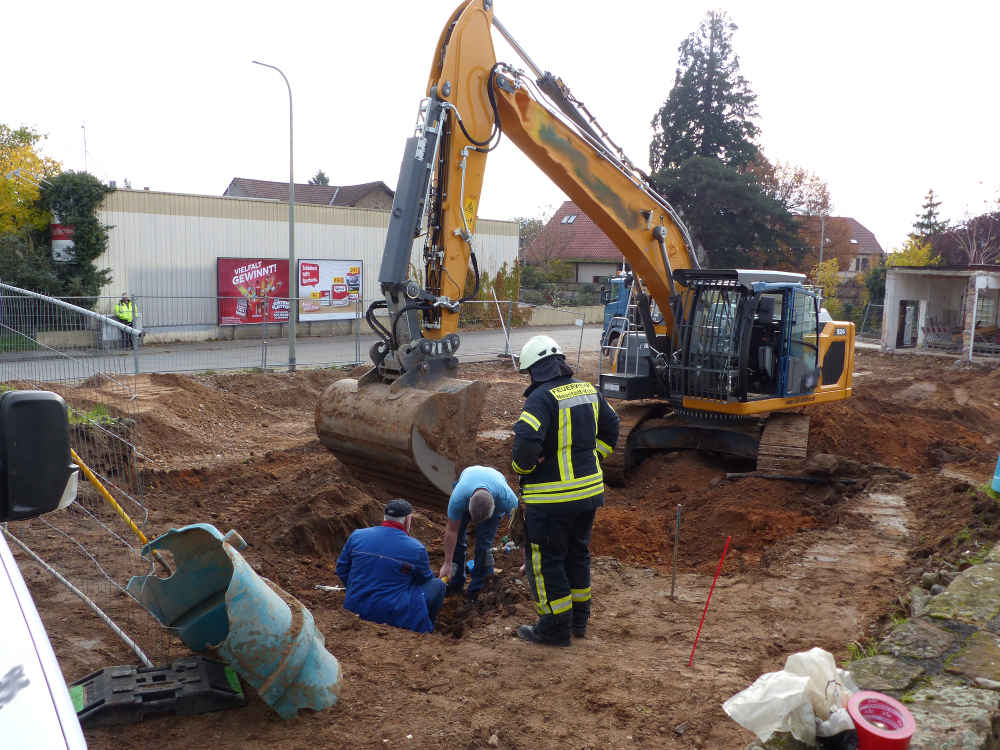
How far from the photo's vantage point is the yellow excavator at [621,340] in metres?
6.76

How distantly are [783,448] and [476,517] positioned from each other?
484 centimetres

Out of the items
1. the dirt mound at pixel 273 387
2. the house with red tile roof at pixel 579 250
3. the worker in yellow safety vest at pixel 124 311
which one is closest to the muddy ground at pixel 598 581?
the dirt mound at pixel 273 387

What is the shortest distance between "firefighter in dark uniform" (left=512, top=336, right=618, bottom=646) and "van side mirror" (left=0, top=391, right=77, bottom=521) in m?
2.86

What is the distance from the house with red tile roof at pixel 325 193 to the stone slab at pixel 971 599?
35.2 metres

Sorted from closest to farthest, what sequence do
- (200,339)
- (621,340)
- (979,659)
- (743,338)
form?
1. (979,659)
2. (743,338)
3. (621,340)
4. (200,339)

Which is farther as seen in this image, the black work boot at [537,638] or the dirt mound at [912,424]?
the dirt mound at [912,424]

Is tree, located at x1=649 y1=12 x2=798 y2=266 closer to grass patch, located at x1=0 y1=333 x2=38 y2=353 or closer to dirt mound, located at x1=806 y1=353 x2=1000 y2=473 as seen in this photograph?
dirt mound, located at x1=806 y1=353 x2=1000 y2=473

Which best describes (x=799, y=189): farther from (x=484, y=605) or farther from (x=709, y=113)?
(x=484, y=605)

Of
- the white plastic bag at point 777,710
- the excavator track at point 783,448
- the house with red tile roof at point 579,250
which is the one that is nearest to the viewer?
the white plastic bag at point 777,710

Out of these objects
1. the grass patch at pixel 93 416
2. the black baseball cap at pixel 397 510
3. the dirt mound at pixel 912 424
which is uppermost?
the grass patch at pixel 93 416

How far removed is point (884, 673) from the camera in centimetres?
413

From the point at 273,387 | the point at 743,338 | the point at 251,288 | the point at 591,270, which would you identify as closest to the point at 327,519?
the point at 743,338

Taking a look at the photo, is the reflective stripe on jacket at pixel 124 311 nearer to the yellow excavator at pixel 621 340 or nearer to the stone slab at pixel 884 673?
the yellow excavator at pixel 621 340

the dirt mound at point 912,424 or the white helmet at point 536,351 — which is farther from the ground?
the white helmet at point 536,351
